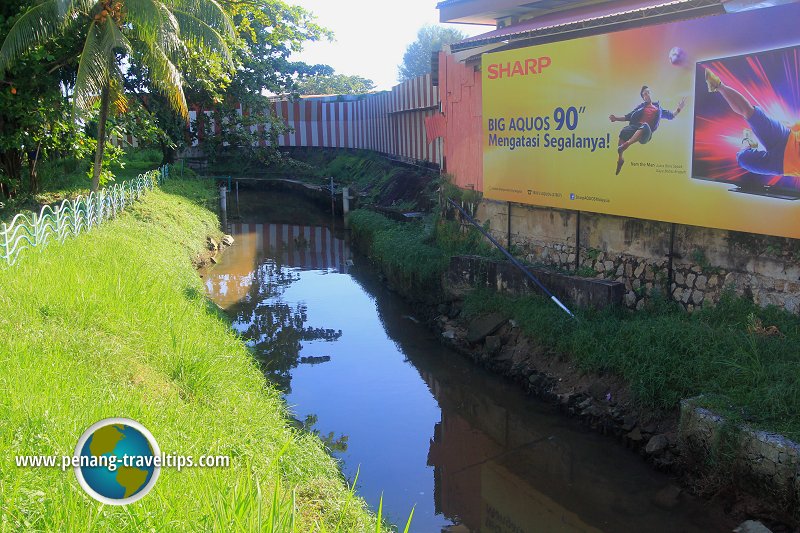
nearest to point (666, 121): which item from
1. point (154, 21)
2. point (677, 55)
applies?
point (677, 55)

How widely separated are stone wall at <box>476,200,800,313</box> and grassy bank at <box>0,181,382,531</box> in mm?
4961

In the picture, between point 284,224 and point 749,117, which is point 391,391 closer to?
point 749,117

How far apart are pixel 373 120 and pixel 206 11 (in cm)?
1702

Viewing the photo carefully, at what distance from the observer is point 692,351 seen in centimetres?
768

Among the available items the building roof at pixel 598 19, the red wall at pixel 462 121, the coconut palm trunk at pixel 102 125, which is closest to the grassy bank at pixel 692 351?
the red wall at pixel 462 121

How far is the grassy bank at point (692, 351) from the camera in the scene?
660 cm

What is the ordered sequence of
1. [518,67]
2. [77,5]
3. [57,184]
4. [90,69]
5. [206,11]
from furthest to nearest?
[57,184], [206,11], [90,69], [77,5], [518,67]

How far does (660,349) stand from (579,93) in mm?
3966

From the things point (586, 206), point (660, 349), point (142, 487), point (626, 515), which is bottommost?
point (626, 515)

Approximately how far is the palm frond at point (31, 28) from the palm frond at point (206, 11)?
6.98ft

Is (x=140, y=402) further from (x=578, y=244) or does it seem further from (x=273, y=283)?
(x=273, y=283)

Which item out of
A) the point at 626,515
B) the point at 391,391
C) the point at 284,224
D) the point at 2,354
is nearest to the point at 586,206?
the point at 391,391

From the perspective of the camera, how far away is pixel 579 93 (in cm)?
995

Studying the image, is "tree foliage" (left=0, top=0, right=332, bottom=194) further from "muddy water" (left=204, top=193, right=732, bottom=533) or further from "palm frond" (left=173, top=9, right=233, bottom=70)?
"muddy water" (left=204, top=193, right=732, bottom=533)
